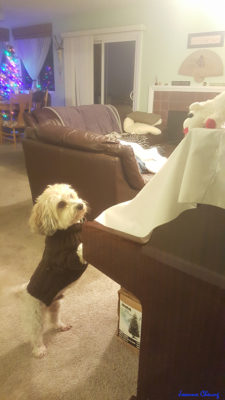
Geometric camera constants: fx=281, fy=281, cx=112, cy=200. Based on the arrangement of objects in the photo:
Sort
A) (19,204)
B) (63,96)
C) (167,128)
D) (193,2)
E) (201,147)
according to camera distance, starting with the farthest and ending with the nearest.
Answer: (63,96)
(167,128)
(193,2)
(19,204)
(201,147)

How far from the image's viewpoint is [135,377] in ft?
4.58

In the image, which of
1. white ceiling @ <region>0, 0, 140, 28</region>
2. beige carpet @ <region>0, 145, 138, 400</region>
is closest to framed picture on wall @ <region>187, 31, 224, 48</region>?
white ceiling @ <region>0, 0, 140, 28</region>

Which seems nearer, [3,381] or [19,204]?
[3,381]

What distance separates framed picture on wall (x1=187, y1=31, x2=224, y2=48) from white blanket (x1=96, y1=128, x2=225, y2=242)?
4.63 metres

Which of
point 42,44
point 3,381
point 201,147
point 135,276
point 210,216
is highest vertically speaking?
point 42,44

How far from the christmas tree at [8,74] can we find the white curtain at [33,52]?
0.26 m

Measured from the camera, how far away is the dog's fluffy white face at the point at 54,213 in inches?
54.6

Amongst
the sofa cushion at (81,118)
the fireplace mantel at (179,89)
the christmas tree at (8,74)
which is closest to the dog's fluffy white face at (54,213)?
the sofa cushion at (81,118)

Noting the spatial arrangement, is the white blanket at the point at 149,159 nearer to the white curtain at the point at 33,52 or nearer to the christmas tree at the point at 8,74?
the white curtain at the point at 33,52

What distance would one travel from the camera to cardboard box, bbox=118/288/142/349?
56.9 inches

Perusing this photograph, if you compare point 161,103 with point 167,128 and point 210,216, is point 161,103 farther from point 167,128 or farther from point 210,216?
point 210,216

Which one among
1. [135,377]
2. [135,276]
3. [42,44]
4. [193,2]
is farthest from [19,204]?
[42,44]

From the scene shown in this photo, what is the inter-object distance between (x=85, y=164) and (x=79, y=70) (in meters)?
4.98

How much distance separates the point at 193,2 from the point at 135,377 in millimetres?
5254
